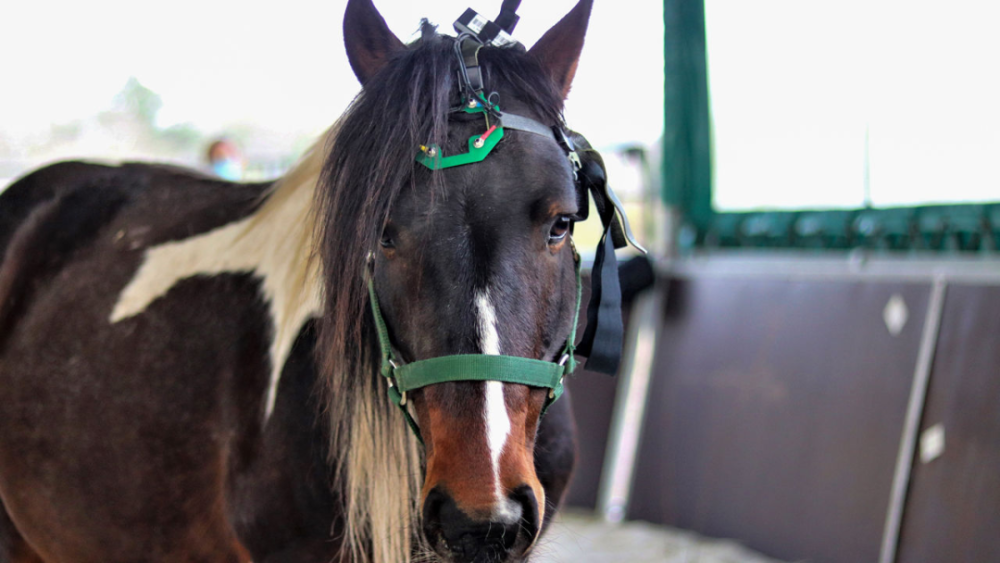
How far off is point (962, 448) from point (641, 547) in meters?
1.42

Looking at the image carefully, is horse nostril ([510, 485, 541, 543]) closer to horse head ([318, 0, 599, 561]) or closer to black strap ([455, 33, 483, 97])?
horse head ([318, 0, 599, 561])

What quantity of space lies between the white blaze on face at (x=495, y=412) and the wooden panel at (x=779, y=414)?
2179 millimetres

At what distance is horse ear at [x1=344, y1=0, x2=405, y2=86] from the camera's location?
1398mm

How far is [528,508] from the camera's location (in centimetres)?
104

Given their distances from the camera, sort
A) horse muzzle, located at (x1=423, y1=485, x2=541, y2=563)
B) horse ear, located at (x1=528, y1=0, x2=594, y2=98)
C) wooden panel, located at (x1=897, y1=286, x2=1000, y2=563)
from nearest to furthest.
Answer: horse muzzle, located at (x1=423, y1=485, x2=541, y2=563)
horse ear, located at (x1=528, y1=0, x2=594, y2=98)
wooden panel, located at (x1=897, y1=286, x2=1000, y2=563)

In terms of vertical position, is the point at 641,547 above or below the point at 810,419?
below

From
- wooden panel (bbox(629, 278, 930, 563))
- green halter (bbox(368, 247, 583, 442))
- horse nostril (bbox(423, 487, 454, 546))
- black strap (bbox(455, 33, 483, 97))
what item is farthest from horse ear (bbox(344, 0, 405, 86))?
wooden panel (bbox(629, 278, 930, 563))

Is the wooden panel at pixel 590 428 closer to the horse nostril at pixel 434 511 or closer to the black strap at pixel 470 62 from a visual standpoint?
the black strap at pixel 470 62

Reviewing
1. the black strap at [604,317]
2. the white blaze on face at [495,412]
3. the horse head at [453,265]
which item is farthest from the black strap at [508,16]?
the white blaze on face at [495,412]

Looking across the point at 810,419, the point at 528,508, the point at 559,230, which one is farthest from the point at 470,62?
the point at 810,419

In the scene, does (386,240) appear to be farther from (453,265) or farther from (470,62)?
(470,62)

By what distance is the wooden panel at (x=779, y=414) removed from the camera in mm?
2799

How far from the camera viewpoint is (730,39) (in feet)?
12.3

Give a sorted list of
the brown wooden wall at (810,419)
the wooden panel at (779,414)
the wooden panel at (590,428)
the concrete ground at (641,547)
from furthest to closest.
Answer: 1. the wooden panel at (590,428)
2. the concrete ground at (641,547)
3. the wooden panel at (779,414)
4. the brown wooden wall at (810,419)
